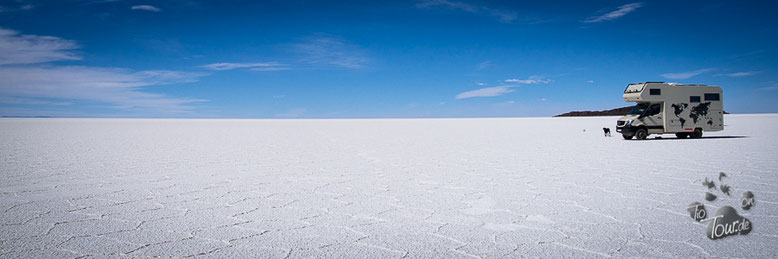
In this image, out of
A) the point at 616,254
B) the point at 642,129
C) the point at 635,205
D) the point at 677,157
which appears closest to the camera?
the point at 616,254

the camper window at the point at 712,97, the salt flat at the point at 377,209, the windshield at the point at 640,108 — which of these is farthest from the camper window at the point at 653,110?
the salt flat at the point at 377,209

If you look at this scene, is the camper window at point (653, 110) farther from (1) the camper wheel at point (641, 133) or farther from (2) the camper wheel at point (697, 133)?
(2) the camper wheel at point (697, 133)

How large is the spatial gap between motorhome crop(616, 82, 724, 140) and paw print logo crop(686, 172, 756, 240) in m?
10.5

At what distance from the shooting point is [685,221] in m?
3.87

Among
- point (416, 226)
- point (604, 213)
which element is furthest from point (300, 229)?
point (604, 213)

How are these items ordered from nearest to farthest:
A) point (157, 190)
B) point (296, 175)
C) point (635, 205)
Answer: point (635, 205) → point (157, 190) → point (296, 175)

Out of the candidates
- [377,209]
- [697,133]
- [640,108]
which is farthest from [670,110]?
[377,209]

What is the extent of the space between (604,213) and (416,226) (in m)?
1.90

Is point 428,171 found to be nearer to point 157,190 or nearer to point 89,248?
point 157,190

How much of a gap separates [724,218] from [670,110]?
12734mm

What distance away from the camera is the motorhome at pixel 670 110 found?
14695 mm

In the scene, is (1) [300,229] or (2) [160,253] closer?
(2) [160,253]

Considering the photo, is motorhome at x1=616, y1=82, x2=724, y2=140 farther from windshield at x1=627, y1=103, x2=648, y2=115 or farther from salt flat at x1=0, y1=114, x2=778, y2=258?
salt flat at x1=0, y1=114, x2=778, y2=258

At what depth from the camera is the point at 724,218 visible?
410cm
